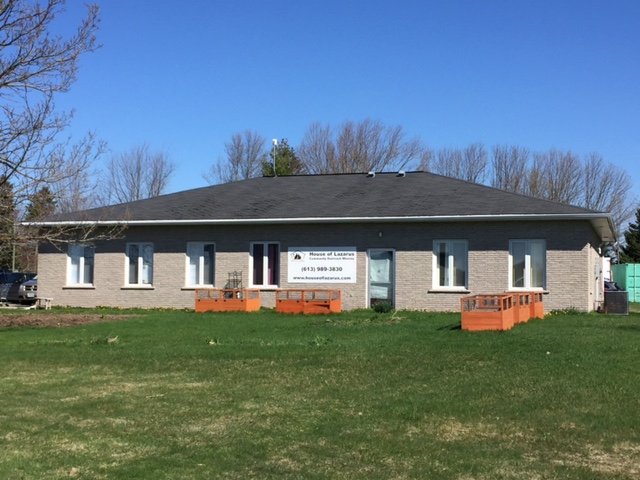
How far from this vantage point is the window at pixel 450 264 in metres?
24.1

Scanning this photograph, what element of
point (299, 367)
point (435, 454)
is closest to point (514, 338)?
point (299, 367)

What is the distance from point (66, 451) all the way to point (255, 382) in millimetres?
3838

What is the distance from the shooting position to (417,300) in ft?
79.6

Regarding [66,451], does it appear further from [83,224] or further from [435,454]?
[83,224]

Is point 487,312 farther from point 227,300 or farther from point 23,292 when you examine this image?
point 23,292

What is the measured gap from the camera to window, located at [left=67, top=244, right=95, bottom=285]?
91.8 feet

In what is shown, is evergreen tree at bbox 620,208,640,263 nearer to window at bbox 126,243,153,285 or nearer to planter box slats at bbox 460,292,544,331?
window at bbox 126,243,153,285

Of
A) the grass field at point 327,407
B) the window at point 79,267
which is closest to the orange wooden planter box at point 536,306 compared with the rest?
the grass field at point 327,407

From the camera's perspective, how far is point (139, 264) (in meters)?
27.3

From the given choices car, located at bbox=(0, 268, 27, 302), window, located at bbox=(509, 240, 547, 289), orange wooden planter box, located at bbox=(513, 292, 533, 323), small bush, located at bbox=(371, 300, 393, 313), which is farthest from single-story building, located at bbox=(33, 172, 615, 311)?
car, located at bbox=(0, 268, 27, 302)

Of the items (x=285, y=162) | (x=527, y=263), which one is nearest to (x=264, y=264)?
(x=527, y=263)

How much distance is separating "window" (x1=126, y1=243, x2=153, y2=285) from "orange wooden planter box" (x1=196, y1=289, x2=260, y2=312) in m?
3.47

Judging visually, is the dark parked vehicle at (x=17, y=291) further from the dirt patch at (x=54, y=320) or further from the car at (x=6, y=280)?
the dirt patch at (x=54, y=320)

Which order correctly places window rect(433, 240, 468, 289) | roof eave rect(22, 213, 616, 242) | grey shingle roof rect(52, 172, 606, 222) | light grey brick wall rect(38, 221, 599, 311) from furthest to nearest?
window rect(433, 240, 468, 289) → grey shingle roof rect(52, 172, 606, 222) → light grey brick wall rect(38, 221, 599, 311) → roof eave rect(22, 213, 616, 242)
